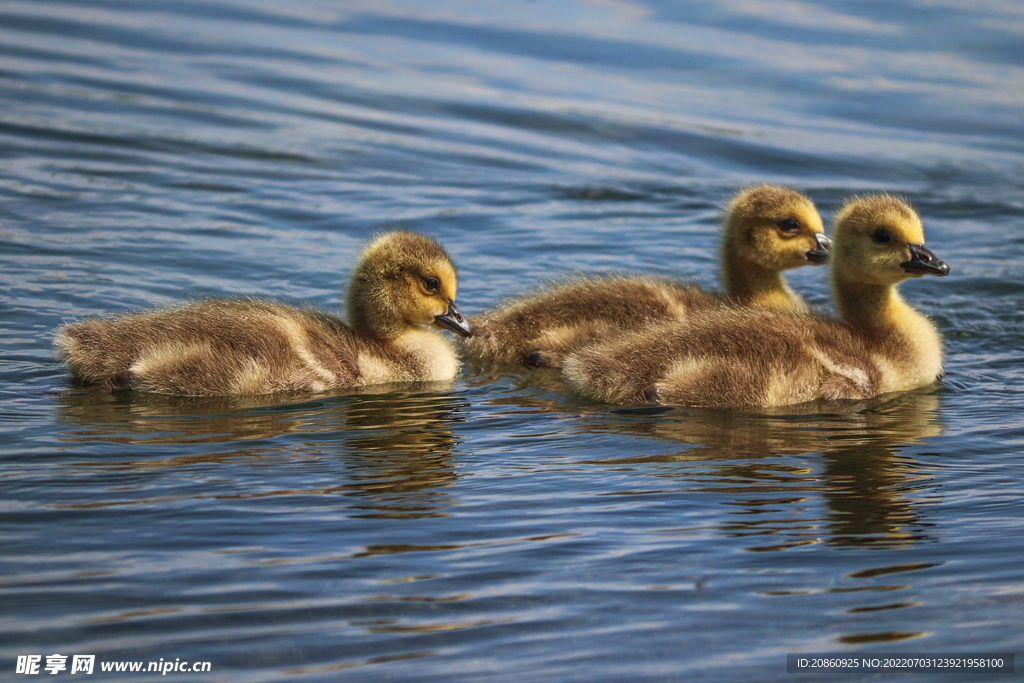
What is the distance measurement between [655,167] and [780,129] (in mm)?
1946

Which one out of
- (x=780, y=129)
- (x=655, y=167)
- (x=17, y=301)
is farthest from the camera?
(x=780, y=129)

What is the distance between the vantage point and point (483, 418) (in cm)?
667

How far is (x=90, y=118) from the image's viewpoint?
13242 millimetres

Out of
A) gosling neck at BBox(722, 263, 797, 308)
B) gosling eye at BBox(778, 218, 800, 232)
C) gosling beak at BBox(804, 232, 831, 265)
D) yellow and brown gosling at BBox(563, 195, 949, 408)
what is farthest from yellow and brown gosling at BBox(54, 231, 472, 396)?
gosling beak at BBox(804, 232, 831, 265)

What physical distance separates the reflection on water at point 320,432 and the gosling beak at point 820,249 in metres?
2.27

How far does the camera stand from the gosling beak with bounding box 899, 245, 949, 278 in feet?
23.2

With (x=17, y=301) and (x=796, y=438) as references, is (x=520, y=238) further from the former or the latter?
(x=796, y=438)

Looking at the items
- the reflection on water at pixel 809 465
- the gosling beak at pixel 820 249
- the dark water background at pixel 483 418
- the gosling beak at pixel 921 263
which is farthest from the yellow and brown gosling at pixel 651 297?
the reflection on water at pixel 809 465

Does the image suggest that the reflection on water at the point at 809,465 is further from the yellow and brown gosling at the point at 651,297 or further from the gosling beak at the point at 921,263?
the yellow and brown gosling at the point at 651,297

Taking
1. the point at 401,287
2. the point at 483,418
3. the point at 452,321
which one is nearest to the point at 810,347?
the point at 483,418

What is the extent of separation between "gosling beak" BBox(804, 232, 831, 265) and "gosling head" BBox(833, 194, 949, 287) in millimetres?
372

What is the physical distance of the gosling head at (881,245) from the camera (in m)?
7.14

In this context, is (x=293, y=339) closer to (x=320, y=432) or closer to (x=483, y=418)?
(x=320, y=432)

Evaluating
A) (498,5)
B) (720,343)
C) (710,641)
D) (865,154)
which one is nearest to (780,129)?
(865,154)
